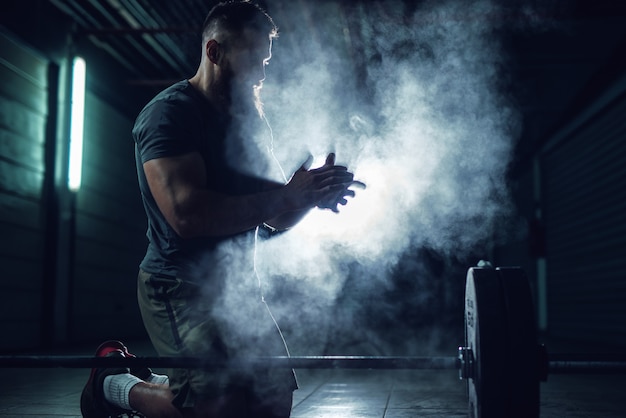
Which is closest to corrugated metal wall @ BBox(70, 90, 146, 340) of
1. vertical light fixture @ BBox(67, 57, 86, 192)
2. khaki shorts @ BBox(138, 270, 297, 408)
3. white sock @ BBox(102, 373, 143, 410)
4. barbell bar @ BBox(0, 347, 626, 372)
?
vertical light fixture @ BBox(67, 57, 86, 192)

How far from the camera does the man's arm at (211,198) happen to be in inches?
82.7

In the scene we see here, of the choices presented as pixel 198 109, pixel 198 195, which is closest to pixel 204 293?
Result: pixel 198 195

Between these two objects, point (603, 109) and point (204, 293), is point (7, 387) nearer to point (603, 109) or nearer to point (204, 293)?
point (204, 293)

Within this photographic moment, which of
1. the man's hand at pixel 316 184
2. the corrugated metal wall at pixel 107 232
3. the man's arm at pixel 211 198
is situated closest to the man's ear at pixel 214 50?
the man's arm at pixel 211 198

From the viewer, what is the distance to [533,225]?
11.5m

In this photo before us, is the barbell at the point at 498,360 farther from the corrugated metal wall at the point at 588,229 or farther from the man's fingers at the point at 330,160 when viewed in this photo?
the corrugated metal wall at the point at 588,229

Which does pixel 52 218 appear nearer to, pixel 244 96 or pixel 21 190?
pixel 21 190

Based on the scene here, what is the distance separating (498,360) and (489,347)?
0.05 m

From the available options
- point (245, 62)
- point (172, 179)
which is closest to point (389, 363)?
point (172, 179)

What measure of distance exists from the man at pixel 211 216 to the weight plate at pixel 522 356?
696 mm

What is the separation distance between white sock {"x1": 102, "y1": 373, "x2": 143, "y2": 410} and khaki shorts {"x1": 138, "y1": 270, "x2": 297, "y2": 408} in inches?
13.0

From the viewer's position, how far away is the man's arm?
2.10 meters

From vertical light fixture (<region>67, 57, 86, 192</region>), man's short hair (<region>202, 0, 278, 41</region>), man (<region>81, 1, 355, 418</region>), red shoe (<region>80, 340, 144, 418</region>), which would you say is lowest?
red shoe (<region>80, 340, 144, 418</region>)

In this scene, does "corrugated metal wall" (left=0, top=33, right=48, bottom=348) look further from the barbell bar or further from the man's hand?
the man's hand
